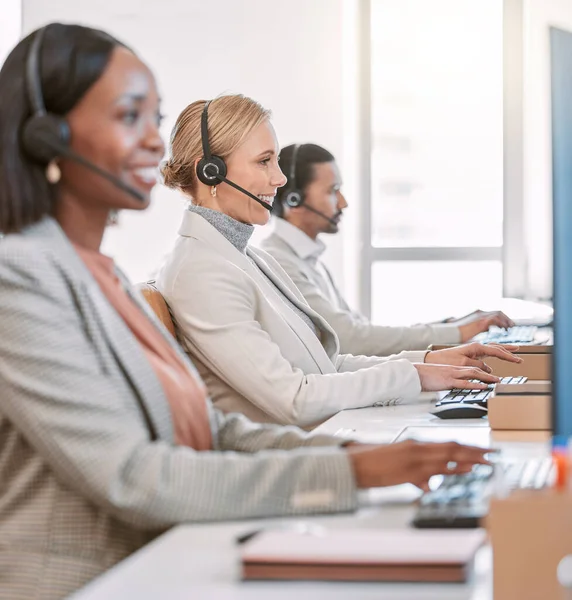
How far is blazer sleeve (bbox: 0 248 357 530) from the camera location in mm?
1011

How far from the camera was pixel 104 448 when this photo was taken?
1.01 m

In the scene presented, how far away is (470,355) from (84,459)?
1282 mm

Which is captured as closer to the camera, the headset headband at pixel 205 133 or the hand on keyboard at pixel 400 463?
the hand on keyboard at pixel 400 463

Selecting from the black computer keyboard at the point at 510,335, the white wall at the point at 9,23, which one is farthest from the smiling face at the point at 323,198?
the white wall at the point at 9,23

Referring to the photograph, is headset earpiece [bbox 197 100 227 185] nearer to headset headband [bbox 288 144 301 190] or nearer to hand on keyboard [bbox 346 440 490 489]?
hand on keyboard [bbox 346 440 490 489]

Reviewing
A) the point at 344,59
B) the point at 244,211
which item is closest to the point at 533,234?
the point at 344,59

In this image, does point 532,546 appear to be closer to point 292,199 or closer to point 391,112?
point 292,199

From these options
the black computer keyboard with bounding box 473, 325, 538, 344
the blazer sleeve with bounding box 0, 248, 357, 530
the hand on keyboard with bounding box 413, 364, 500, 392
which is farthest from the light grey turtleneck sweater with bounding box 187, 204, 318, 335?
the blazer sleeve with bounding box 0, 248, 357, 530

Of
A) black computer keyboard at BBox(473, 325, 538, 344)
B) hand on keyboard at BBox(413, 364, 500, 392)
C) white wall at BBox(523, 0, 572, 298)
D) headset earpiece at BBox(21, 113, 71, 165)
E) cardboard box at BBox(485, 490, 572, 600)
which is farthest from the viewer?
white wall at BBox(523, 0, 572, 298)

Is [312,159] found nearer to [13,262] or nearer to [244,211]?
[244,211]

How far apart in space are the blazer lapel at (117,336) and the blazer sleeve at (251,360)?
27.1 inches

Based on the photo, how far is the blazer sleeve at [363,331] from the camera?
307 centimetres

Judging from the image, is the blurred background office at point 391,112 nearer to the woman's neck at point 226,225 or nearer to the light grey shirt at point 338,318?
the light grey shirt at point 338,318

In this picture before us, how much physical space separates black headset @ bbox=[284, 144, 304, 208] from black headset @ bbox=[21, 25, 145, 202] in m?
2.17
